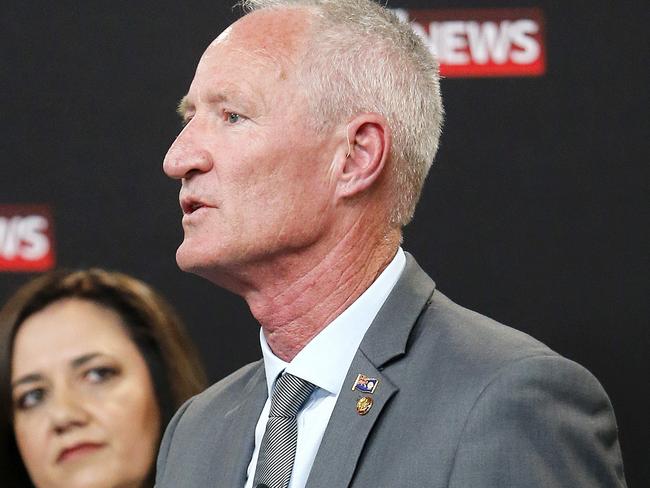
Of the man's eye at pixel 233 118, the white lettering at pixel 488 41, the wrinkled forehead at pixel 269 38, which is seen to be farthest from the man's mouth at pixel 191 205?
the white lettering at pixel 488 41

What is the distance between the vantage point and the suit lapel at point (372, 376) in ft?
5.56

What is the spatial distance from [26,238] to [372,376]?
4.69 feet

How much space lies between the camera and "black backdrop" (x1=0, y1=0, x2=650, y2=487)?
273 centimetres

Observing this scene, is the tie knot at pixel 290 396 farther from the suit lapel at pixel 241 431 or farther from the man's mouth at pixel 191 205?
the man's mouth at pixel 191 205

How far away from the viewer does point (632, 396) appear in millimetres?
2742

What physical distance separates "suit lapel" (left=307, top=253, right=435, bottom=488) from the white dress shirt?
0.04 meters

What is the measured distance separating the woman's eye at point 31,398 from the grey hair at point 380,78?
3.44ft

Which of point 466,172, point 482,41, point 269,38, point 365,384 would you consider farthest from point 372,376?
point 482,41

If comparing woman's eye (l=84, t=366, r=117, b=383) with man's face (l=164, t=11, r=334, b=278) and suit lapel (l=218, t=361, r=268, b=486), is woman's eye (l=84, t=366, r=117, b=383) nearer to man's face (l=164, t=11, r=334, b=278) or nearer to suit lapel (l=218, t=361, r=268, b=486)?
suit lapel (l=218, t=361, r=268, b=486)

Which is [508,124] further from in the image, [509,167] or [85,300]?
[85,300]

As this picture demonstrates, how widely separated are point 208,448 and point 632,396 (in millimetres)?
1115

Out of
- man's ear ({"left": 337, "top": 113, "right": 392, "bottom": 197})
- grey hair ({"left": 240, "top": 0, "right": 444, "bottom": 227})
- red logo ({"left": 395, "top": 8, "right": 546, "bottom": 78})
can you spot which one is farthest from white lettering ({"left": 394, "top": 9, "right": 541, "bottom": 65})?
man's ear ({"left": 337, "top": 113, "right": 392, "bottom": 197})

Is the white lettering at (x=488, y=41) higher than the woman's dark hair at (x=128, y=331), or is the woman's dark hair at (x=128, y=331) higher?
the white lettering at (x=488, y=41)

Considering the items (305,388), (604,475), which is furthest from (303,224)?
(604,475)
